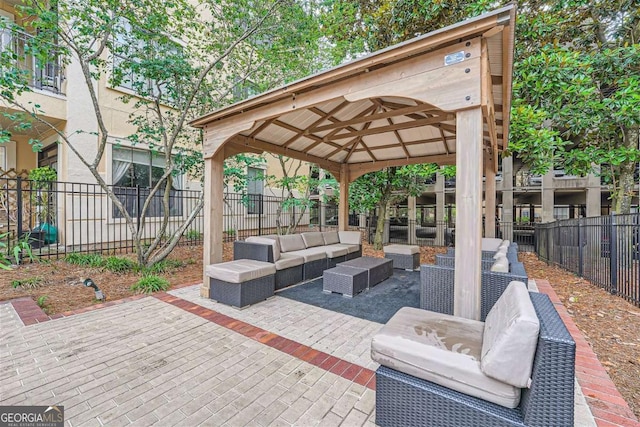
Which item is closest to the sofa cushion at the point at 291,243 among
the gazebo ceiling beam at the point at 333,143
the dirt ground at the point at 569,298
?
the dirt ground at the point at 569,298

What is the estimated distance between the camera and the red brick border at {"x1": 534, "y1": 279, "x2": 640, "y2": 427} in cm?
192

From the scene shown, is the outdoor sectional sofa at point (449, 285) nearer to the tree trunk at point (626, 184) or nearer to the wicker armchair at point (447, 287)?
the wicker armchair at point (447, 287)

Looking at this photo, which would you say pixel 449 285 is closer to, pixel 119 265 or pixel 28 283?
pixel 119 265

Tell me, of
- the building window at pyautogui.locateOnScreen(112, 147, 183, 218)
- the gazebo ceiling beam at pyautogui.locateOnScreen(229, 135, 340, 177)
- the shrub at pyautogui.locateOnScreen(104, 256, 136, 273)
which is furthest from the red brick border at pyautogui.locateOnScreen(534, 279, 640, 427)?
the building window at pyautogui.locateOnScreen(112, 147, 183, 218)

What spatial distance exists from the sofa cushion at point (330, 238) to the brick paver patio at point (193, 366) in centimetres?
329

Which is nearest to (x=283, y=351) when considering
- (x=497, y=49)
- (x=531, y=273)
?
(x=497, y=49)

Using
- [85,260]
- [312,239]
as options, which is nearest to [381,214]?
[312,239]

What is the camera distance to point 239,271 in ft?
13.6

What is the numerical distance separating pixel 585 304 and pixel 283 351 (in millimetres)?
4871

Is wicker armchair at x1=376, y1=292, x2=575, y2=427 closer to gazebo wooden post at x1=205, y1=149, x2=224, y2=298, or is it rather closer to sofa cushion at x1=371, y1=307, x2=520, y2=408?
sofa cushion at x1=371, y1=307, x2=520, y2=408

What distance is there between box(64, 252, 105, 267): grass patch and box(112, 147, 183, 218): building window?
184 cm

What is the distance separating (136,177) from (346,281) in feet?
26.6

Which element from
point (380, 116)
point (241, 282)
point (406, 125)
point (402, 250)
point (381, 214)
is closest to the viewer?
point (241, 282)

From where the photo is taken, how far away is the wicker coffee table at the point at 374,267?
5217 millimetres
